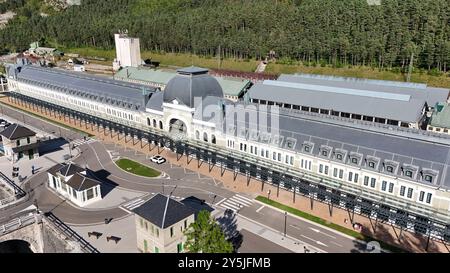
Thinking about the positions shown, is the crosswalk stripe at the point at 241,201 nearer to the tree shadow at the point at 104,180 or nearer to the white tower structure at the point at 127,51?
the tree shadow at the point at 104,180

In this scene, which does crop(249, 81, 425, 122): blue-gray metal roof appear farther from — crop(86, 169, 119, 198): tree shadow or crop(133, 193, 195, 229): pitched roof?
crop(133, 193, 195, 229): pitched roof

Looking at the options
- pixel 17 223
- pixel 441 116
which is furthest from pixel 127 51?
pixel 441 116

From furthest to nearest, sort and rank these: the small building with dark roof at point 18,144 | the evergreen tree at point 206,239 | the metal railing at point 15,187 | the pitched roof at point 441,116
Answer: the pitched roof at point 441,116 < the small building with dark roof at point 18,144 < the metal railing at point 15,187 < the evergreen tree at point 206,239

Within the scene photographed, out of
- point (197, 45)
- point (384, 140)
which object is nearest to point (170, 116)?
point (384, 140)

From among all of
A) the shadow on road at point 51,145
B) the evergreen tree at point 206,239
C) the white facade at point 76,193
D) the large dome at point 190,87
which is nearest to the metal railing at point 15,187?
the white facade at point 76,193

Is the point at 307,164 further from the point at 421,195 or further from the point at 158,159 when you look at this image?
the point at 158,159
